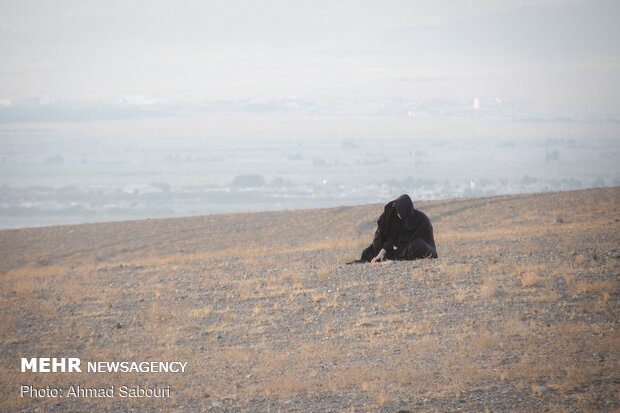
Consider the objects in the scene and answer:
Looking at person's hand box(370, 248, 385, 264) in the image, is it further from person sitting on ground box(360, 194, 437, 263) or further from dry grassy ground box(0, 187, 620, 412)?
dry grassy ground box(0, 187, 620, 412)

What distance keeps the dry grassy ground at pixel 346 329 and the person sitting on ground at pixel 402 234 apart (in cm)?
53

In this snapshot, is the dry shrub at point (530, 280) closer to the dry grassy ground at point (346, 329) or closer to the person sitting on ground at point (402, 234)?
the dry grassy ground at point (346, 329)

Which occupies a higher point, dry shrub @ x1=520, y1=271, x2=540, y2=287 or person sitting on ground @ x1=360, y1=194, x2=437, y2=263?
person sitting on ground @ x1=360, y1=194, x2=437, y2=263

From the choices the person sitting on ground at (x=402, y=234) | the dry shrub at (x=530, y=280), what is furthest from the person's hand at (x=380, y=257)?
the dry shrub at (x=530, y=280)

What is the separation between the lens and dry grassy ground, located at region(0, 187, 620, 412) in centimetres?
597

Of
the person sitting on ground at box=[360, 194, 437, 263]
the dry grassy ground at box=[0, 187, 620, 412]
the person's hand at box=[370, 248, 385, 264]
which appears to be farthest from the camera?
the person's hand at box=[370, 248, 385, 264]

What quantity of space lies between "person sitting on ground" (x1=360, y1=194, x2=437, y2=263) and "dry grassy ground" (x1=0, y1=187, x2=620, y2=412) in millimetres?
526

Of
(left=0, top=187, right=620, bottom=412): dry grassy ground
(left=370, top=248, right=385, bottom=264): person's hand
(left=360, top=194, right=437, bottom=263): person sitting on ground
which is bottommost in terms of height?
(left=0, top=187, right=620, bottom=412): dry grassy ground

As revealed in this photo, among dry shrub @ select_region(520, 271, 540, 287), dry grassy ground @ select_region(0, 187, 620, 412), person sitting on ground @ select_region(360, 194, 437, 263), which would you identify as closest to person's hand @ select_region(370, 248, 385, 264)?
person sitting on ground @ select_region(360, 194, 437, 263)

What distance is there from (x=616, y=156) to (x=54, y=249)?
11452 cm

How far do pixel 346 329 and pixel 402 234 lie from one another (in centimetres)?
343

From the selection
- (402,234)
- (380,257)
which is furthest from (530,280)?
(380,257)

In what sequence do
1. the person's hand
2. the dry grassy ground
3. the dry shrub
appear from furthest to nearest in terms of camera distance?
1. the person's hand
2. the dry shrub
3. the dry grassy ground

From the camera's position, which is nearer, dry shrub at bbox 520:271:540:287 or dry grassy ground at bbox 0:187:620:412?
dry grassy ground at bbox 0:187:620:412
